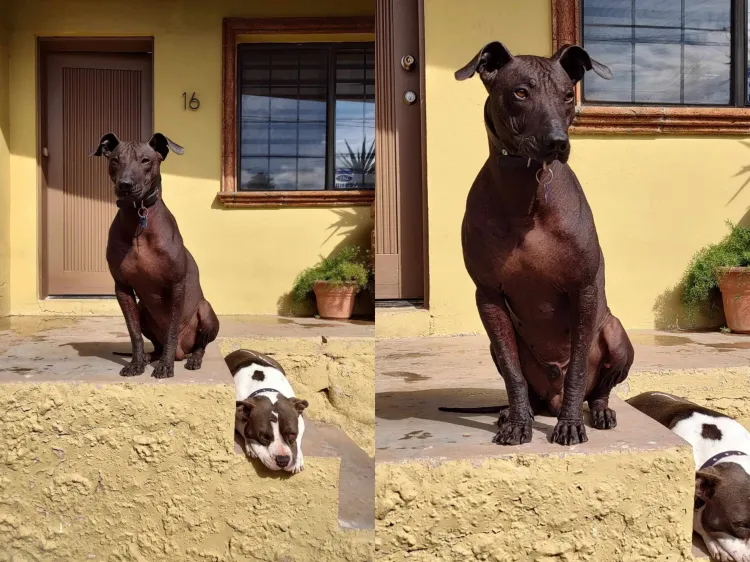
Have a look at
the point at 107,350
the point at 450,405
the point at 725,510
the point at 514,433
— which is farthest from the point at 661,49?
the point at 107,350

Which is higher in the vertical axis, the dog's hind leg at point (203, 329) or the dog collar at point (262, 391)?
the dog's hind leg at point (203, 329)

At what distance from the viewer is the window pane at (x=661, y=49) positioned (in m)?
5.12

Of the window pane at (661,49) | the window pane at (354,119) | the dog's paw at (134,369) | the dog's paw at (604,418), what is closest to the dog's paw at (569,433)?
the dog's paw at (604,418)

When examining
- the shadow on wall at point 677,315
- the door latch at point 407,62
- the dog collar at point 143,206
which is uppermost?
the door latch at point 407,62

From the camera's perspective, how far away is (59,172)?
22.9 ft

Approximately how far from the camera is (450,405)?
9.15ft

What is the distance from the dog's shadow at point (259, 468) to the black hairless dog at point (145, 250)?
0.44 m

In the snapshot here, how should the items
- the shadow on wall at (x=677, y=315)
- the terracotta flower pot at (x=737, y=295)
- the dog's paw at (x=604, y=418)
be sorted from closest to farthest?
the dog's paw at (x=604, y=418), the terracotta flower pot at (x=737, y=295), the shadow on wall at (x=677, y=315)

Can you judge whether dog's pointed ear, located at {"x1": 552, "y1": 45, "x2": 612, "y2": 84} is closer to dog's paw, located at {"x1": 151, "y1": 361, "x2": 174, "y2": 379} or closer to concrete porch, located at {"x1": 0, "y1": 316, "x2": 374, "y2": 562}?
concrete porch, located at {"x1": 0, "y1": 316, "x2": 374, "y2": 562}

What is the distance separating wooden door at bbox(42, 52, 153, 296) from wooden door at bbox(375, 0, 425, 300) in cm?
286

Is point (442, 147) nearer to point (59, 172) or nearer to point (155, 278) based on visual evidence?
point (155, 278)

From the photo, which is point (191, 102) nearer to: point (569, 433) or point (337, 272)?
point (337, 272)

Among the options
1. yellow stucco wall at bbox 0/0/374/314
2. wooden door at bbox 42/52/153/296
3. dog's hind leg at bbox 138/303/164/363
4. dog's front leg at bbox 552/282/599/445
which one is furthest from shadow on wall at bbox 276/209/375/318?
dog's front leg at bbox 552/282/599/445

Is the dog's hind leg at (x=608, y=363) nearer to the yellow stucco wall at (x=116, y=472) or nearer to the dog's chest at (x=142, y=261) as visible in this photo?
the yellow stucco wall at (x=116, y=472)
